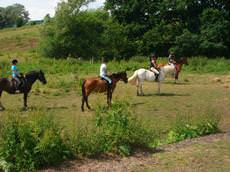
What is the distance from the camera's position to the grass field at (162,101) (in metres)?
10.0

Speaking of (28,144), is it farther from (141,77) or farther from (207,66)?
(207,66)

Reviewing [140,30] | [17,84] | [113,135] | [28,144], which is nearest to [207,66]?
[140,30]

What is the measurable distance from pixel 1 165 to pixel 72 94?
14.1 meters

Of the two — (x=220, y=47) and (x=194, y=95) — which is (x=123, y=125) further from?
(x=220, y=47)

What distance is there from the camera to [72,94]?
74.5 feet

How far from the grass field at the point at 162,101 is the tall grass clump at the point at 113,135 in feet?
1.16

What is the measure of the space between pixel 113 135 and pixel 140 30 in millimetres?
38577

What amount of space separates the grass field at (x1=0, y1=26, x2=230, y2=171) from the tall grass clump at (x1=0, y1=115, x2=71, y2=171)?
513 mm

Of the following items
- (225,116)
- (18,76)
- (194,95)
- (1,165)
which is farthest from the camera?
(194,95)

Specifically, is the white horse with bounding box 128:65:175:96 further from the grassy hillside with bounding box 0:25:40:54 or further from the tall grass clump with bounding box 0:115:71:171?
the grassy hillside with bounding box 0:25:40:54

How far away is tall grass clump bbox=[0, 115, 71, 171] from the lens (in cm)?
878

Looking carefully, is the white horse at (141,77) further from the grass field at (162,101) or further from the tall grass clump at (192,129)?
the tall grass clump at (192,129)

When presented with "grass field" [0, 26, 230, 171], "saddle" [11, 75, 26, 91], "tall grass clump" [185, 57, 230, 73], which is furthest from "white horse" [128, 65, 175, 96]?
"tall grass clump" [185, 57, 230, 73]

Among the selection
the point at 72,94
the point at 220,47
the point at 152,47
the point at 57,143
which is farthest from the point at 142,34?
the point at 57,143
